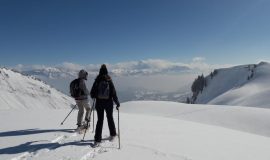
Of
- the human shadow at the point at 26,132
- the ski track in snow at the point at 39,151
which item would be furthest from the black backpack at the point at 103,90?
the human shadow at the point at 26,132

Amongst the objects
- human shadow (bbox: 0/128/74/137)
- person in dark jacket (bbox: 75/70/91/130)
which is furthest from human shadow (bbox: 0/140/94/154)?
person in dark jacket (bbox: 75/70/91/130)

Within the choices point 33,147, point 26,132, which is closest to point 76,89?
point 26,132

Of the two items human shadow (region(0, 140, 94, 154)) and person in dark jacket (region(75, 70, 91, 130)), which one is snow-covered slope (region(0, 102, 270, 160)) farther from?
person in dark jacket (region(75, 70, 91, 130))

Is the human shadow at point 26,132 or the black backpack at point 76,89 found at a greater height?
the black backpack at point 76,89

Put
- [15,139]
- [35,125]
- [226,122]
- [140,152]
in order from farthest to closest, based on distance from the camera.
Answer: [226,122], [35,125], [15,139], [140,152]

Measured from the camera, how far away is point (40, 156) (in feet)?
31.8

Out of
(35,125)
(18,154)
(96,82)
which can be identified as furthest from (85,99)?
(18,154)

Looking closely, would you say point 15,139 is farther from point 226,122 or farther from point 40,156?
point 226,122

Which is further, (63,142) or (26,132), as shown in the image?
(26,132)

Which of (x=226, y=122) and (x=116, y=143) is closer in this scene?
(x=116, y=143)

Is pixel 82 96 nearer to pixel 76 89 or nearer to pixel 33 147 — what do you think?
pixel 76 89

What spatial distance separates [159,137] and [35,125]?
7037mm

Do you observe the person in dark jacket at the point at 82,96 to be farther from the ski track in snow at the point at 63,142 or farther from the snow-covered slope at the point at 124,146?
the ski track in snow at the point at 63,142

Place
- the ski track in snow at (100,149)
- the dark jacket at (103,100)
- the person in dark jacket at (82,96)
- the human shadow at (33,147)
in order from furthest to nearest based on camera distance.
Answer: the person in dark jacket at (82,96)
the dark jacket at (103,100)
the human shadow at (33,147)
the ski track in snow at (100,149)
